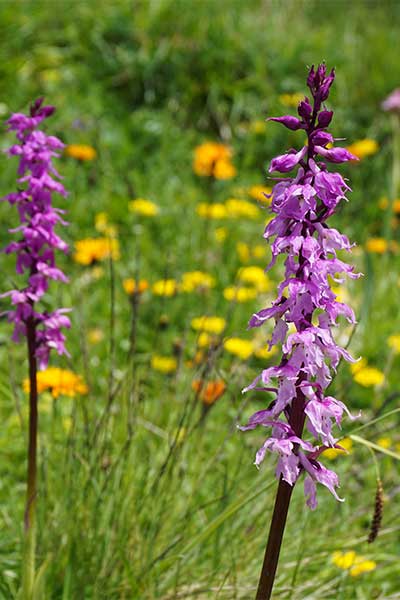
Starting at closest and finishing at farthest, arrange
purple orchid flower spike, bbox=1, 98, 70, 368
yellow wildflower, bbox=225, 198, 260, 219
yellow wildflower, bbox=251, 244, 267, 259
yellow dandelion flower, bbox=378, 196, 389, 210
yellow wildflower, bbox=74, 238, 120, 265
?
purple orchid flower spike, bbox=1, 98, 70, 368 < yellow wildflower, bbox=74, 238, 120, 265 < yellow wildflower, bbox=251, 244, 267, 259 < yellow wildflower, bbox=225, 198, 260, 219 < yellow dandelion flower, bbox=378, 196, 389, 210

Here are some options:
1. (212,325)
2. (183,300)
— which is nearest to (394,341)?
(212,325)

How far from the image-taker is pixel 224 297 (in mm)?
4266

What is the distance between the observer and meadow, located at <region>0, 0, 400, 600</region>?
2.40m

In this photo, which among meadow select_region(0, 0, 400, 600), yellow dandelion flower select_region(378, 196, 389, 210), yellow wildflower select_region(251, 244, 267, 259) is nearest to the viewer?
meadow select_region(0, 0, 400, 600)

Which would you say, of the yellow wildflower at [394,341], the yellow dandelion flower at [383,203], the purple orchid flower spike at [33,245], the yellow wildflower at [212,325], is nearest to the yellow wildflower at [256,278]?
the yellow wildflower at [212,325]

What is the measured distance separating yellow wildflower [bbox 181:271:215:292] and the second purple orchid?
2.47m

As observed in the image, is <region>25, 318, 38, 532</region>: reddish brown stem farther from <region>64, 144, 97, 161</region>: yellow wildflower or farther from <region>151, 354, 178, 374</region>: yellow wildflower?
<region>64, 144, 97, 161</region>: yellow wildflower

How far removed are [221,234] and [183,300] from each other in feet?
1.83

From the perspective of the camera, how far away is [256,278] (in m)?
4.09

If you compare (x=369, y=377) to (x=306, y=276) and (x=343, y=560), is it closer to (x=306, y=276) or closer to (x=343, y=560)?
(x=343, y=560)

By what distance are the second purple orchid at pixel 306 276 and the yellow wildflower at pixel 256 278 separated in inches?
105

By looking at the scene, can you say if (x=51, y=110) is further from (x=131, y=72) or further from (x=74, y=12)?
(x=74, y=12)

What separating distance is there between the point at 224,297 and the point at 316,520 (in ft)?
5.04

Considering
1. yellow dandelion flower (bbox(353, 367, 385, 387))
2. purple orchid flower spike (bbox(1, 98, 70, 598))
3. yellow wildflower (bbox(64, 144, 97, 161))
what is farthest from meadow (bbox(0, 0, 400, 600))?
purple orchid flower spike (bbox(1, 98, 70, 598))
